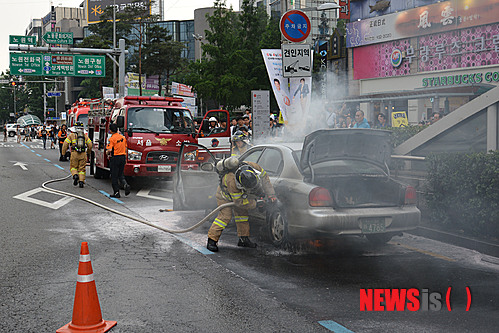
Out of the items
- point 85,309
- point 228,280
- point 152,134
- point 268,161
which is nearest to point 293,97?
point 152,134

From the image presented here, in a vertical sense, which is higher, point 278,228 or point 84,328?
point 278,228

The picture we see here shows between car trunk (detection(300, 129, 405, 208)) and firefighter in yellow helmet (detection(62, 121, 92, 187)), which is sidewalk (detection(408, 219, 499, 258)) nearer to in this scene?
car trunk (detection(300, 129, 405, 208))

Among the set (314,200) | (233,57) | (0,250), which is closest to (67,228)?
(0,250)

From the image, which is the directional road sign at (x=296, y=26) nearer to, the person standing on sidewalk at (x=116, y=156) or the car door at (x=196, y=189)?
the car door at (x=196, y=189)

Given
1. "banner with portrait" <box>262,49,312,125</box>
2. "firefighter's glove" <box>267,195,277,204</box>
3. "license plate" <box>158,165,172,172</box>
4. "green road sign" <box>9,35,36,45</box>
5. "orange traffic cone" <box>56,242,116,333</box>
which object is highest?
"green road sign" <box>9,35,36,45</box>

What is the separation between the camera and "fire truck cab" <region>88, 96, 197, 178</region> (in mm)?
15938

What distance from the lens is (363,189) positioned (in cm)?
779

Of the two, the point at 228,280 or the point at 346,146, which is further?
the point at 346,146

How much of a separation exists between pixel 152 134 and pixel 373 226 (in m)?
9.83

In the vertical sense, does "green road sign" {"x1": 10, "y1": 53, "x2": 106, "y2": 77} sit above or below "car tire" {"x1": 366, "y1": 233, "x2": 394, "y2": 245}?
above

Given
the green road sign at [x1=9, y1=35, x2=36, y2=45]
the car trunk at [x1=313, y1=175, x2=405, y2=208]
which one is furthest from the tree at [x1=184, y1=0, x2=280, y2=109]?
the car trunk at [x1=313, y1=175, x2=405, y2=208]

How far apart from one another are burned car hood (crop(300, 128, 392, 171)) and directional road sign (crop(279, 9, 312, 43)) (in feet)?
16.7

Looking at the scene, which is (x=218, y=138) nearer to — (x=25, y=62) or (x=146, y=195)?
(x=146, y=195)

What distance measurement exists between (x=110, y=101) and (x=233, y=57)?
22.9m
